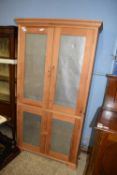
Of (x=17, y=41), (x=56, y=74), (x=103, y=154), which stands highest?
(x=17, y=41)

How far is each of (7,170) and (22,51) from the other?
4.84 ft

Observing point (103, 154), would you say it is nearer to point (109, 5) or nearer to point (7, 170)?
point (7, 170)

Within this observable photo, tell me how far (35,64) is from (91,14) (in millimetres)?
950

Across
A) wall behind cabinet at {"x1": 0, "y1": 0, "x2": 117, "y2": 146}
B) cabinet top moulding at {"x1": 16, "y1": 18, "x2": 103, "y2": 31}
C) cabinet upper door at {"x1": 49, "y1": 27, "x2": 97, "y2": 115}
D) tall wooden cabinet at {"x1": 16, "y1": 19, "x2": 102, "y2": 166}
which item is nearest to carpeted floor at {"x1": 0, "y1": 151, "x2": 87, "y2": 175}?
tall wooden cabinet at {"x1": 16, "y1": 19, "x2": 102, "y2": 166}

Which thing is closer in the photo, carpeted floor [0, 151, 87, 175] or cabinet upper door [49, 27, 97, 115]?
cabinet upper door [49, 27, 97, 115]

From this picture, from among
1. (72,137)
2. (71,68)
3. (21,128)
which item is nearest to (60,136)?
(72,137)

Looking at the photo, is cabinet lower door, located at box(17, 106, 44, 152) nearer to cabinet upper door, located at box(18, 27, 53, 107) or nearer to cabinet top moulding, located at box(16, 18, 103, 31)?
cabinet upper door, located at box(18, 27, 53, 107)

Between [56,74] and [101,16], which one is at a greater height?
[101,16]

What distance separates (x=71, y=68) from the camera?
5.17 ft

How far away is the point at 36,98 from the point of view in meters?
1.79

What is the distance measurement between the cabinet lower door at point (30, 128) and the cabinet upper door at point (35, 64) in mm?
141

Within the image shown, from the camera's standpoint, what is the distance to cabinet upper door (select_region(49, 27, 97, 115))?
4.83ft

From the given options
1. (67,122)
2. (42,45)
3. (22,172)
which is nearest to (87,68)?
(42,45)

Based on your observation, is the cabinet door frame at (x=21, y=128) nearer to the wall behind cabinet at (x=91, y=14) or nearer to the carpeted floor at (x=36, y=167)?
the carpeted floor at (x=36, y=167)
